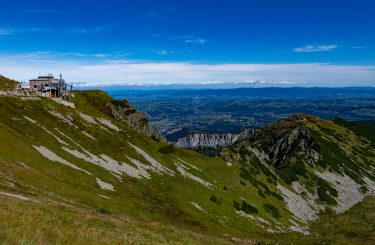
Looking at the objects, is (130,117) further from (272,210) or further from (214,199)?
(272,210)

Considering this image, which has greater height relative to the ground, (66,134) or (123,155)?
(66,134)

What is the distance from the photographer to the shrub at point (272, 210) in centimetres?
9354

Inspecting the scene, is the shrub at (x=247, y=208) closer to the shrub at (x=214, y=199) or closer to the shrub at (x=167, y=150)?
the shrub at (x=214, y=199)

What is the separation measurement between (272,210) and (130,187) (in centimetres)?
4633

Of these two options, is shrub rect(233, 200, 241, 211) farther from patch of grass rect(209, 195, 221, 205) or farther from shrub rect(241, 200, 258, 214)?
patch of grass rect(209, 195, 221, 205)

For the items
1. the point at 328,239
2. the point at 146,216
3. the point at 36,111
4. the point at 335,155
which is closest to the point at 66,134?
the point at 36,111

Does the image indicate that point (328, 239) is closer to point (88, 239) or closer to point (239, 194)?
point (239, 194)

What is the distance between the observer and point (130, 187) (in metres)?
66.2

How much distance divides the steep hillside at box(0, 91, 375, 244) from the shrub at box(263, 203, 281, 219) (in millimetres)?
368

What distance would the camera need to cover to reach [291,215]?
102 metres

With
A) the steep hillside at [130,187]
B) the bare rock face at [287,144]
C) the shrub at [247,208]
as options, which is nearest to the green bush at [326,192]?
the steep hillside at [130,187]

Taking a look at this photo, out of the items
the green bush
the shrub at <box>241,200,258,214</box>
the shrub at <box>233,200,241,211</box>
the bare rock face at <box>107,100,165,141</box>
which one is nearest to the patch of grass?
the shrub at <box>233,200,241,211</box>

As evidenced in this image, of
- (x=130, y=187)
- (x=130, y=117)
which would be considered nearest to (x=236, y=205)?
(x=130, y=187)

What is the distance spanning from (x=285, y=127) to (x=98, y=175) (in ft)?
481
